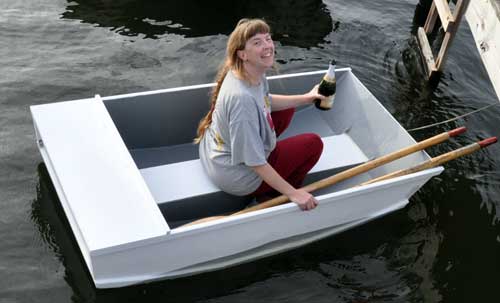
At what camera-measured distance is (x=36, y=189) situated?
5070mm

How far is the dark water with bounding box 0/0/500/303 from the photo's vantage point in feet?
14.6

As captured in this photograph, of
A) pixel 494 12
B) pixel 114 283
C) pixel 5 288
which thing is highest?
pixel 494 12

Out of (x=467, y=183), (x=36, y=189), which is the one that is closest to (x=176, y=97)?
(x=36, y=189)

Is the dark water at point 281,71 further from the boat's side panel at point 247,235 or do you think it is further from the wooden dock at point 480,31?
the wooden dock at point 480,31

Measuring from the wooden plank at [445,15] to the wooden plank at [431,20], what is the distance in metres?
0.51

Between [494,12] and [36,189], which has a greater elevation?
[494,12]

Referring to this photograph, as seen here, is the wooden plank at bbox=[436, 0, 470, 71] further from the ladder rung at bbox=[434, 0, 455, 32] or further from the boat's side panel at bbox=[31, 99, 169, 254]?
the boat's side panel at bbox=[31, 99, 169, 254]

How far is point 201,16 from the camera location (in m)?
7.88

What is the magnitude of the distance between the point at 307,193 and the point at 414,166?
103 centimetres

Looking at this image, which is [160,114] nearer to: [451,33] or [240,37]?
[240,37]

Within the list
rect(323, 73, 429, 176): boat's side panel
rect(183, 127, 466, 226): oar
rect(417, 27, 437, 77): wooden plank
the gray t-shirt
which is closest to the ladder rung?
rect(417, 27, 437, 77): wooden plank

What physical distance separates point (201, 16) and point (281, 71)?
166 centimetres

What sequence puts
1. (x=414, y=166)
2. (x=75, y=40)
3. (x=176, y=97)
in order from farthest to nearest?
(x=75, y=40) → (x=176, y=97) → (x=414, y=166)

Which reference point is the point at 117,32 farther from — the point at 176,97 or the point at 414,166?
the point at 414,166
